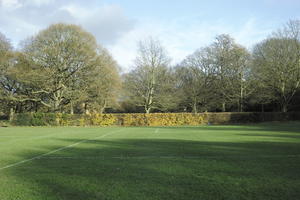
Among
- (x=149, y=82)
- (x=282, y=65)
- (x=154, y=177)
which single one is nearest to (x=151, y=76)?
(x=149, y=82)

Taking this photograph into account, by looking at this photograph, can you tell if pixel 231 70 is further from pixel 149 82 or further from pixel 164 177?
pixel 164 177

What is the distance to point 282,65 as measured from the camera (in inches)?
1473

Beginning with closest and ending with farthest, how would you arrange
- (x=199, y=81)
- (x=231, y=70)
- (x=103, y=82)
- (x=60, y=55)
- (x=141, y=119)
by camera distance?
1. (x=60, y=55)
2. (x=141, y=119)
3. (x=103, y=82)
4. (x=231, y=70)
5. (x=199, y=81)

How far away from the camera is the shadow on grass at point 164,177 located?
15.4 feet

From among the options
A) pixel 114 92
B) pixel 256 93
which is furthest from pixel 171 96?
pixel 256 93

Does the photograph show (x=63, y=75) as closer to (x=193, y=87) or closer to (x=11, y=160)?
(x=193, y=87)

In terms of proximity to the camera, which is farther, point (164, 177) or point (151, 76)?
point (151, 76)

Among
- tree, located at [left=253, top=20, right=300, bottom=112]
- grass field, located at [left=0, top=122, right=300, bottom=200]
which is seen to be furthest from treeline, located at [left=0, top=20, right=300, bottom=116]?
grass field, located at [left=0, top=122, right=300, bottom=200]

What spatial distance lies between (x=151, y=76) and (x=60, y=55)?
17321 millimetres

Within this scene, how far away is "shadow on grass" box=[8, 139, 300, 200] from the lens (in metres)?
4.70

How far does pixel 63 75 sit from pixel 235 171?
33.0m

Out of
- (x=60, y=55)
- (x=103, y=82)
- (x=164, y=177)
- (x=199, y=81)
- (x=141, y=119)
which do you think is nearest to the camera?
(x=164, y=177)

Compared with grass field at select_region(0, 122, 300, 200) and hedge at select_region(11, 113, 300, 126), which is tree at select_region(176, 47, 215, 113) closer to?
hedge at select_region(11, 113, 300, 126)

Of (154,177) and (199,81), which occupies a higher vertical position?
(199,81)
